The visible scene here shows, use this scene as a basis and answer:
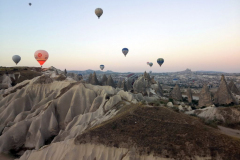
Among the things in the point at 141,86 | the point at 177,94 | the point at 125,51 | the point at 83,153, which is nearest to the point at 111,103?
the point at 83,153

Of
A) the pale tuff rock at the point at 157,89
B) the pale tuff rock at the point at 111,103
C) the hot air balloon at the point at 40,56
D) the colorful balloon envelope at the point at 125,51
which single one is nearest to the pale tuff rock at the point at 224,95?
the pale tuff rock at the point at 157,89

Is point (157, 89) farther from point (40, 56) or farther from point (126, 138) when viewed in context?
point (126, 138)

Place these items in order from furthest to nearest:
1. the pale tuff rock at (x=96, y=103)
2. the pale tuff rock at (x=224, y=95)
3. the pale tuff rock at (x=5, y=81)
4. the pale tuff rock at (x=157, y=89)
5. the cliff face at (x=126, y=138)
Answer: the pale tuff rock at (x=157, y=89) < the pale tuff rock at (x=5, y=81) < the pale tuff rock at (x=224, y=95) < the pale tuff rock at (x=96, y=103) < the cliff face at (x=126, y=138)

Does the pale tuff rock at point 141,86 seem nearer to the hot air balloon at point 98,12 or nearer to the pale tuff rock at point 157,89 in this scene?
the pale tuff rock at point 157,89

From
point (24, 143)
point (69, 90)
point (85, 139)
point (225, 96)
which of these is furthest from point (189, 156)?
point (225, 96)

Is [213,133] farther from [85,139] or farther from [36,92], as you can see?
[36,92]

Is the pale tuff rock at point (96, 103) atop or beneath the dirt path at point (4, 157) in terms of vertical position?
atop

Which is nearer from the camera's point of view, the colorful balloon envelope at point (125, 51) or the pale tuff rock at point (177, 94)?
the pale tuff rock at point (177, 94)

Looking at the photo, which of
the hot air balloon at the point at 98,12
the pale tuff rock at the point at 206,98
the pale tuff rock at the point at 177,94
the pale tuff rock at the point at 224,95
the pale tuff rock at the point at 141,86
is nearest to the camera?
the pale tuff rock at the point at 224,95
